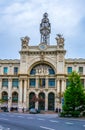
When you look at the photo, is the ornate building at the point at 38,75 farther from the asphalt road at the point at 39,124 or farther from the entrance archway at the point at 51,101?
the asphalt road at the point at 39,124

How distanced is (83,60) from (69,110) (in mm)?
44056

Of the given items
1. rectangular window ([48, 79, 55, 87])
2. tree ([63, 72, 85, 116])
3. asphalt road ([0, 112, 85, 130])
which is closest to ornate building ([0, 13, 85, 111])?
rectangular window ([48, 79, 55, 87])

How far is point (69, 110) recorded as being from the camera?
63.8m

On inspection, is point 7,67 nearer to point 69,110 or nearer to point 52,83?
point 52,83

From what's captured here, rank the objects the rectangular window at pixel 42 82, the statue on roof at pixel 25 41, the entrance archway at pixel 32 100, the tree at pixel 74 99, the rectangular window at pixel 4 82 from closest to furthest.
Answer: the tree at pixel 74 99, the entrance archway at pixel 32 100, the rectangular window at pixel 42 82, the statue on roof at pixel 25 41, the rectangular window at pixel 4 82

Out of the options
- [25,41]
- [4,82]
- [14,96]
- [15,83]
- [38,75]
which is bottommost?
[14,96]

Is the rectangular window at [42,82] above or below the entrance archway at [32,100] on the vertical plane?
above

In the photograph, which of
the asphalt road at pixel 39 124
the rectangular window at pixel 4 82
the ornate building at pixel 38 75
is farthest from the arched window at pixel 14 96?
the asphalt road at pixel 39 124

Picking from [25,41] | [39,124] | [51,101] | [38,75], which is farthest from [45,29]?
[39,124]

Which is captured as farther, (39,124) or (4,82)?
(4,82)

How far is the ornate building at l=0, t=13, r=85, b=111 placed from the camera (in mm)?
104000

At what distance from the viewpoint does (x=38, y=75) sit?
105 m

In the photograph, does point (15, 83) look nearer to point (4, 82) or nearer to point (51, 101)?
point (4, 82)

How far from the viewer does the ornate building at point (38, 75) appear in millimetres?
104000
